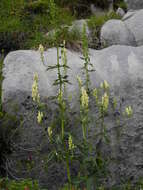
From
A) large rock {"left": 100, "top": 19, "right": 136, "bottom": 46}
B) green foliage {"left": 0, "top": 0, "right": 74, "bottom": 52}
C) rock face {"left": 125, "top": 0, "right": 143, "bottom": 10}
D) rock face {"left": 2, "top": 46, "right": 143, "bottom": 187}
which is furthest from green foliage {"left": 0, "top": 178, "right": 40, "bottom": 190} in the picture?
rock face {"left": 125, "top": 0, "right": 143, "bottom": 10}

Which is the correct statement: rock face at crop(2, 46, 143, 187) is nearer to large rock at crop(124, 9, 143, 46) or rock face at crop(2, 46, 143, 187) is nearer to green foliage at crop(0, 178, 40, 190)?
green foliage at crop(0, 178, 40, 190)

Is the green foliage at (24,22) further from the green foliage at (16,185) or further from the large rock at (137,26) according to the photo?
the green foliage at (16,185)

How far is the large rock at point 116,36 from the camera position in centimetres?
713

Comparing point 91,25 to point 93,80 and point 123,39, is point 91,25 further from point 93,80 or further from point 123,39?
point 93,80

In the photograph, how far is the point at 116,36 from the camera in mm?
7188

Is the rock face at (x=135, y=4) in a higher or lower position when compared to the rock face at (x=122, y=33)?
higher

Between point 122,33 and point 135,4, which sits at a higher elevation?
point 135,4

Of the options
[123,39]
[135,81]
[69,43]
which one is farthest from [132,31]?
[135,81]

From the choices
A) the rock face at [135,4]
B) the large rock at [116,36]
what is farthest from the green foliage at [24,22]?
the rock face at [135,4]

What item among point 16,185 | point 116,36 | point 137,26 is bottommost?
point 16,185

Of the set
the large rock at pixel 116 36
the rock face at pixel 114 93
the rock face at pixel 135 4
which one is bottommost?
the rock face at pixel 114 93

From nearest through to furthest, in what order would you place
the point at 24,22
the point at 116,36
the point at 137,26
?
1. the point at 116,36
2. the point at 137,26
3. the point at 24,22

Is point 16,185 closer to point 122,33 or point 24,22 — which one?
point 122,33

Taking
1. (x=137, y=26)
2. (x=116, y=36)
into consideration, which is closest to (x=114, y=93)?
(x=116, y=36)
